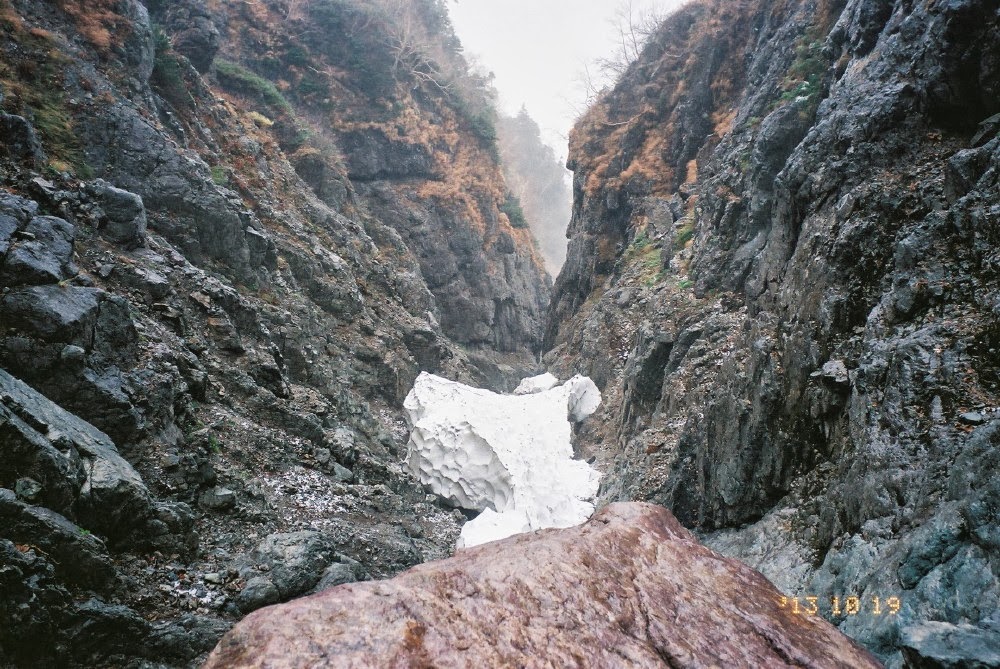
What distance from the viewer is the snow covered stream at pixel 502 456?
1443 cm

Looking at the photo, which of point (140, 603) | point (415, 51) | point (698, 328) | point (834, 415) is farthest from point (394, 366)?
point (415, 51)

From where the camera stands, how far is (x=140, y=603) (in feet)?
17.7

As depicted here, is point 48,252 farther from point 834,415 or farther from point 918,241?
point 918,241

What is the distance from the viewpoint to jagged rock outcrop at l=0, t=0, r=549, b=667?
16.7 feet

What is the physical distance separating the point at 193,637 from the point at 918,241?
9397mm

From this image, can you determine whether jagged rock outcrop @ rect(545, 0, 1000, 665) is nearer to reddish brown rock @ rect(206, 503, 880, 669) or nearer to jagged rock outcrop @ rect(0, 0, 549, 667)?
reddish brown rock @ rect(206, 503, 880, 669)

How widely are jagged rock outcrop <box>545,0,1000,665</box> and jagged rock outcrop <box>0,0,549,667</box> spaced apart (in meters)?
6.12

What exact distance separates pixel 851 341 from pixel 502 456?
36.5ft

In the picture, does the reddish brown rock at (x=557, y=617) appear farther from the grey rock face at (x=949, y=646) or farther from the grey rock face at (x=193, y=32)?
the grey rock face at (x=193, y=32)
